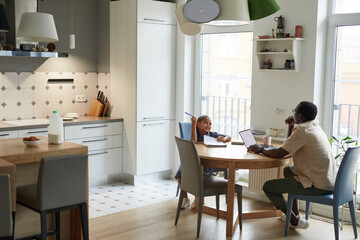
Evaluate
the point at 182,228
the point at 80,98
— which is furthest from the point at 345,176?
the point at 80,98

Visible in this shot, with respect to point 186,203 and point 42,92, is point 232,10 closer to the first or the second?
point 186,203

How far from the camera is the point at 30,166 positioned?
3668 mm

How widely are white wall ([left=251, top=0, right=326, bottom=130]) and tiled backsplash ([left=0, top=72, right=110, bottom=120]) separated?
7.06 ft

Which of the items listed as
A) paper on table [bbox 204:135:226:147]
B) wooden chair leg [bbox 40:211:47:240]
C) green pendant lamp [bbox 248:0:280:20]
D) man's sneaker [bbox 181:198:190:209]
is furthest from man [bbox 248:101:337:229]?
wooden chair leg [bbox 40:211:47:240]

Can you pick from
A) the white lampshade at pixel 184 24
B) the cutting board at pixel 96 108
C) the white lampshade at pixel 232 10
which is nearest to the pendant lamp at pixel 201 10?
the white lampshade at pixel 232 10

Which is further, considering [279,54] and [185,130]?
[185,130]

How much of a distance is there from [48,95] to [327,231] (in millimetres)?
3706

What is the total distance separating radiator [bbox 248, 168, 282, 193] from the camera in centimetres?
529

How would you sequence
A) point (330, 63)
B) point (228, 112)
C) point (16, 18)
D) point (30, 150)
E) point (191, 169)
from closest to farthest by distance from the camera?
point (30, 150), point (191, 169), point (330, 63), point (16, 18), point (228, 112)

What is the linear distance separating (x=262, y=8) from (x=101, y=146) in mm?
3643

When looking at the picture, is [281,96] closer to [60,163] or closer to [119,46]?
[119,46]

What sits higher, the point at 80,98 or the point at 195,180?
the point at 80,98

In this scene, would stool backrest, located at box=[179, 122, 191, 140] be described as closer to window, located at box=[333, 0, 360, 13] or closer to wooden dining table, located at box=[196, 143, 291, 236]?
wooden dining table, located at box=[196, 143, 291, 236]

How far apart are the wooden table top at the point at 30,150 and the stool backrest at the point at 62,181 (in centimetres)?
30
